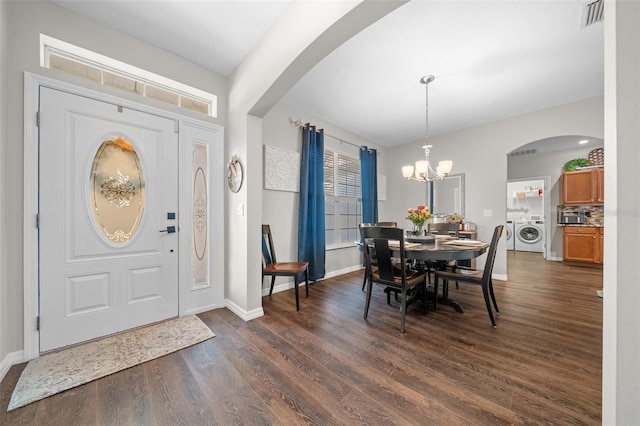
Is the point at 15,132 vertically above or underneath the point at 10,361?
above

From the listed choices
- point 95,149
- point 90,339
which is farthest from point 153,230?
point 90,339

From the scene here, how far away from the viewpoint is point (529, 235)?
269 inches

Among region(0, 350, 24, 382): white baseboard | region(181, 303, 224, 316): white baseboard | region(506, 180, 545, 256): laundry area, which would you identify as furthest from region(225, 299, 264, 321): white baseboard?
region(506, 180, 545, 256): laundry area

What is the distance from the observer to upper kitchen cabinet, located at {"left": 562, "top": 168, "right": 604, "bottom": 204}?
4910 mm

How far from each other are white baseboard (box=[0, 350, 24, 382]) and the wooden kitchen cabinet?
847cm

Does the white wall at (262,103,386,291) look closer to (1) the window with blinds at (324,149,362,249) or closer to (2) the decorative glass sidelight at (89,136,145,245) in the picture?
(1) the window with blinds at (324,149,362,249)

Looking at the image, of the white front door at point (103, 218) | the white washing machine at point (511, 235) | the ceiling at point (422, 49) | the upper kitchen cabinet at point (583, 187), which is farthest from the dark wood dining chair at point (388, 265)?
the white washing machine at point (511, 235)

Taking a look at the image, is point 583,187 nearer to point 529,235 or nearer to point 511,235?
point 529,235

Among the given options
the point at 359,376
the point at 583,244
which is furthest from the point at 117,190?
the point at 583,244

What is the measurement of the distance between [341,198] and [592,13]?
350 centimetres

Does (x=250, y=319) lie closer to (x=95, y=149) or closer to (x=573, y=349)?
(x=95, y=149)

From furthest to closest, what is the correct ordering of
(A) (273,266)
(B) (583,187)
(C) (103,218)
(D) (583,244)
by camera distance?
1. (B) (583,187)
2. (D) (583,244)
3. (A) (273,266)
4. (C) (103,218)

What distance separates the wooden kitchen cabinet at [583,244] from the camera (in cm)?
482

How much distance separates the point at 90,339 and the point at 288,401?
6.16ft
